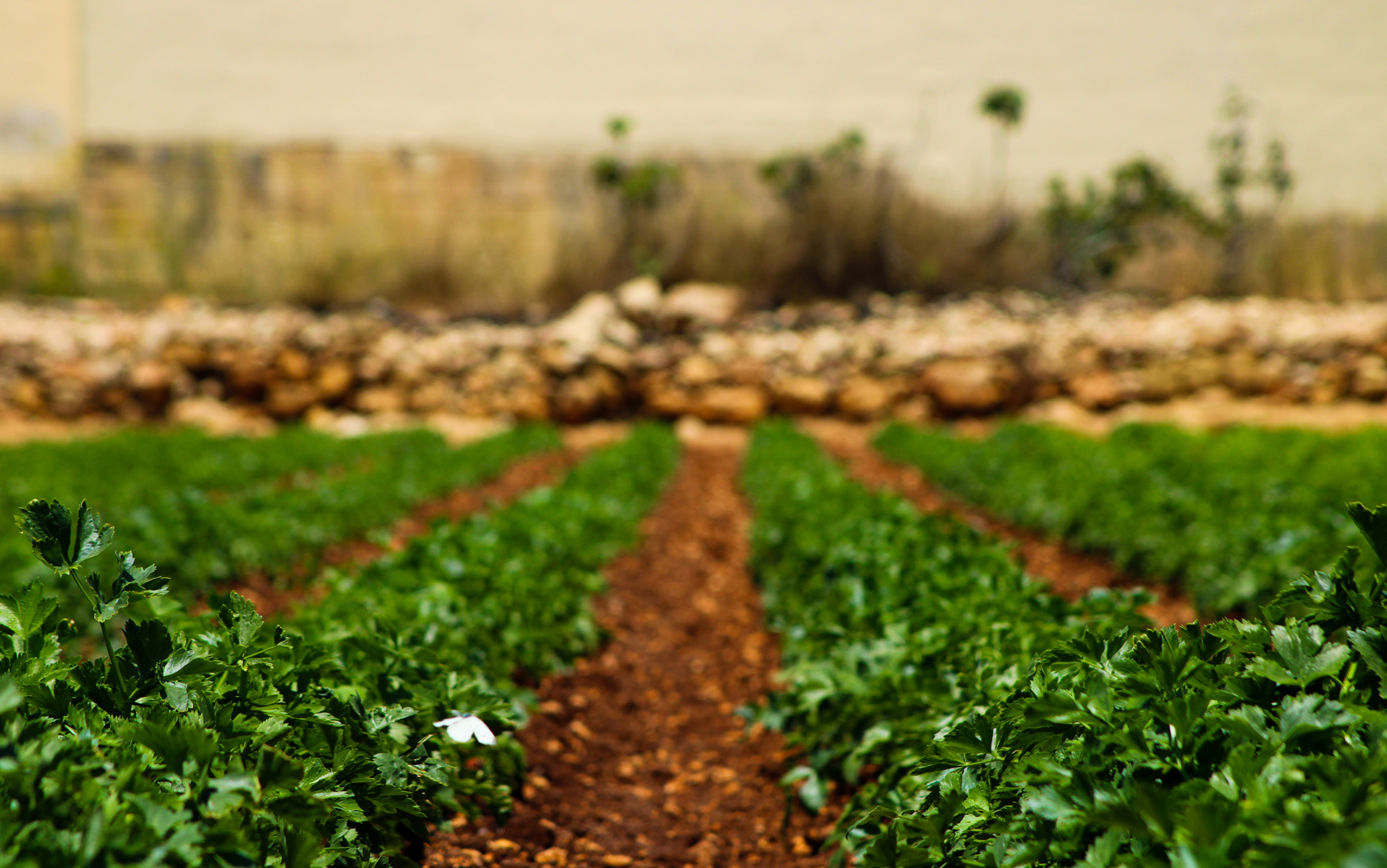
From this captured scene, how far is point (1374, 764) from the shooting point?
1.25 metres

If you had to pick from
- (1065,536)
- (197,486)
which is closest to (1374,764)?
(1065,536)

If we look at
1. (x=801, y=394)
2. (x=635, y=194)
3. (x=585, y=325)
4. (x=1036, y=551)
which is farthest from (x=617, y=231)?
(x=1036, y=551)

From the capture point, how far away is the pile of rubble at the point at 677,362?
14.9 meters

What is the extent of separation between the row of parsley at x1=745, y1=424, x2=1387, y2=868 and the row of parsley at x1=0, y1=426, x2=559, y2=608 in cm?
248

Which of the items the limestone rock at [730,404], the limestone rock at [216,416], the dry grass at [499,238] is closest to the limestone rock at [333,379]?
the limestone rock at [216,416]

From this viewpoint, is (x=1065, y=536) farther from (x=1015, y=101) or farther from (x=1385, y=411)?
(x=1015, y=101)

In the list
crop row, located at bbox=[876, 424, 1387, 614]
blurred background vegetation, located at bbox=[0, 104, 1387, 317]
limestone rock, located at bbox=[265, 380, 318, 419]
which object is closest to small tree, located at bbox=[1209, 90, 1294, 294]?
blurred background vegetation, located at bbox=[0, 104, 1387, 317]

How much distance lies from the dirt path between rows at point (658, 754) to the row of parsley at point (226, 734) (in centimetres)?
29

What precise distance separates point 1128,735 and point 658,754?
2597 mm

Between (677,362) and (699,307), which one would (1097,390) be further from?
(677,362)

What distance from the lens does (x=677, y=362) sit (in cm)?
1552

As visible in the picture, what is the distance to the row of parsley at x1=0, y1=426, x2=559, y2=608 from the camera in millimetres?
5277

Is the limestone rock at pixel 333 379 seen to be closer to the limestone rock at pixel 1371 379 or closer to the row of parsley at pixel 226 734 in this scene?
the row of parsley at pixel 226 734

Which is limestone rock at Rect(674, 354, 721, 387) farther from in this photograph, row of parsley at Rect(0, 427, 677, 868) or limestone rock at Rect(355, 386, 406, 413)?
row of parsley at Rect(0, 427, 677, 868)
